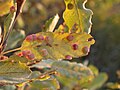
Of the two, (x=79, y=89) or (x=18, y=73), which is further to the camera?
(x=79, y=89)

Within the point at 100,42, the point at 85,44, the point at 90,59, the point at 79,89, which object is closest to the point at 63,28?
the point at 85,44

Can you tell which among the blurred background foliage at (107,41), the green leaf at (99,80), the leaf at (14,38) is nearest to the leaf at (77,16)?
the leaf at (14,38)

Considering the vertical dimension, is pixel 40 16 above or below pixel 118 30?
above

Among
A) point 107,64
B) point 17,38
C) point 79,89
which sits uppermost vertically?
point 17,38

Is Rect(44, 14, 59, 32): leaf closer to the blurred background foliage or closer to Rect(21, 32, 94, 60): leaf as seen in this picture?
Rect(21, 32, 94, 60): leaf

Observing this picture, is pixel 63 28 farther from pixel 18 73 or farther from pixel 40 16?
pixel 40 16

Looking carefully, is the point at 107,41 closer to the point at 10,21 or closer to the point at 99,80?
the point at 99,80

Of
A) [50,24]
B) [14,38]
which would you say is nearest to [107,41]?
[14,38]
